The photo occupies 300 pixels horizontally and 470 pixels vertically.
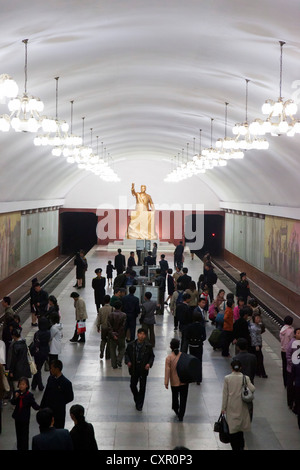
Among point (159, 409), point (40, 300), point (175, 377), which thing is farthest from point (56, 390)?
point (40, 300)

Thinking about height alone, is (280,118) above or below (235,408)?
above

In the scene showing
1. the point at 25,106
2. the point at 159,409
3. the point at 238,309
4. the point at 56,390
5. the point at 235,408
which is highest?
the point at 25,106

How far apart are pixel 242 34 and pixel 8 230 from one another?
15970mm

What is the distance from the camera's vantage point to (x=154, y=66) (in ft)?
41.9

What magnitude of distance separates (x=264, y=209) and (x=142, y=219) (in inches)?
574

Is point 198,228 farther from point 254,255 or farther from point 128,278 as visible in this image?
point 128,278

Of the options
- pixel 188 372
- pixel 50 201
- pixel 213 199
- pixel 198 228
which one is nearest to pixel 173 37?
pixel 188 372

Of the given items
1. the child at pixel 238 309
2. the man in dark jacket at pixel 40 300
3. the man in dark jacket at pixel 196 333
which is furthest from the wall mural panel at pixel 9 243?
the man in dark jacket at pixel 196 333

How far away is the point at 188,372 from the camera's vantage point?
30.2 ft

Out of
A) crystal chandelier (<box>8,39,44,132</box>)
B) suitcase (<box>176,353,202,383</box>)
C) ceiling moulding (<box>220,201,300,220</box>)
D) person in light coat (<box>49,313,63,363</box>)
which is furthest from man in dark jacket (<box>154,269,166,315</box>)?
crystal chandelier (<box>8,39,44,132</box>)

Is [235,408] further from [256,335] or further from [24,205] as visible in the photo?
[24,205]

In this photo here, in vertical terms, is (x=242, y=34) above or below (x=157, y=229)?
above

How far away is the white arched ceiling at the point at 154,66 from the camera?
853cm

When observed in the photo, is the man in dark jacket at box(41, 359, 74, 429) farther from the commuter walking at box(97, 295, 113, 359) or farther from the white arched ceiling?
the commuter walking at box(97, 295, 113, 359)
